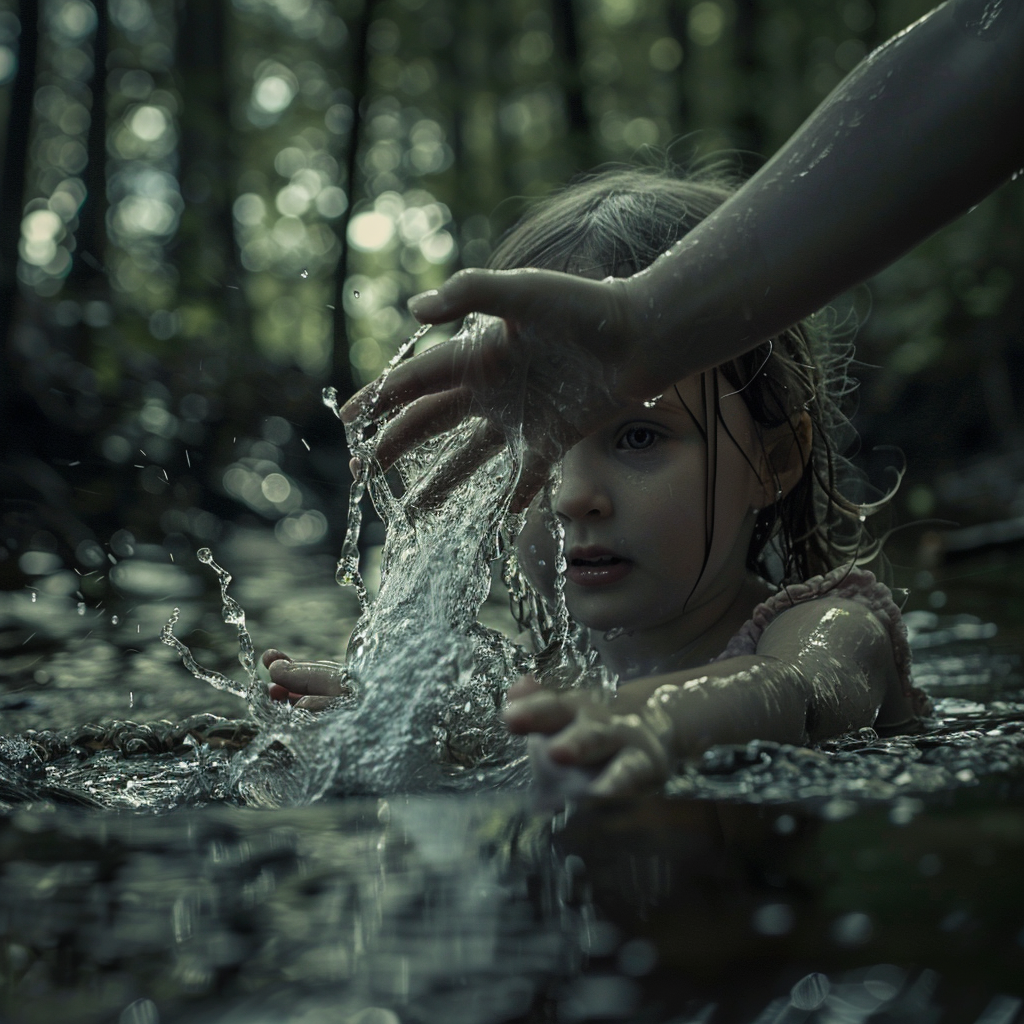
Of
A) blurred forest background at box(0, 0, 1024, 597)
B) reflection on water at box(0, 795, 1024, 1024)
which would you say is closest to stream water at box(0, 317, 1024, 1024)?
reflection on water at box(0, 795, 1024, 1024)

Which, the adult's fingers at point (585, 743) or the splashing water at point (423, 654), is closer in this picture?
the adult's fingers at point (585, 743)

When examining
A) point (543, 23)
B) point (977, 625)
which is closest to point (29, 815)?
point (977, 625)

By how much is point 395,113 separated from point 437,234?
5.48 metres

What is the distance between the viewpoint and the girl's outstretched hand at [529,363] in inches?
61.2

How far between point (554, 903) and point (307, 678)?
177 centimetres

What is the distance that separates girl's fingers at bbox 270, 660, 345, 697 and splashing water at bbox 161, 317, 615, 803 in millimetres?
111

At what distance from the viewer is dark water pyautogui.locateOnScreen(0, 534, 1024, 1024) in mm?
773

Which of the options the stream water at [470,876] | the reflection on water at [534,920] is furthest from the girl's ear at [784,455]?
the reflection on water at [534,920]

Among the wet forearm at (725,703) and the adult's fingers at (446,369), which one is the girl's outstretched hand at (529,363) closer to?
the adult's fingers at (446,369)

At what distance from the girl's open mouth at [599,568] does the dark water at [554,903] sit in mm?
787

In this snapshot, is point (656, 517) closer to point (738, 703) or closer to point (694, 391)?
point (694, 391)

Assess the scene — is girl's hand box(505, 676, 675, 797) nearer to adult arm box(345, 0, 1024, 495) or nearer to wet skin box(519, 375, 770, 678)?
adult arm box(345, 0, 1024, 495)

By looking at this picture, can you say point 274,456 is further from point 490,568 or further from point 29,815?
point 29,815

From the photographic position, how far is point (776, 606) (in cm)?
243
